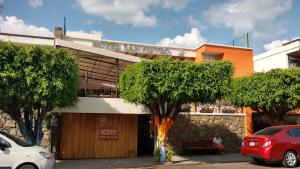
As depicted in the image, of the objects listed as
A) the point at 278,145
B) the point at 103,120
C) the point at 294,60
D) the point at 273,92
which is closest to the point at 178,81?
the point at 278,145

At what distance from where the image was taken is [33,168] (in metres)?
9.44

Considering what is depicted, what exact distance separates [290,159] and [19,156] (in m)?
9.81

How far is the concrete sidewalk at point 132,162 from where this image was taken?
520 inches

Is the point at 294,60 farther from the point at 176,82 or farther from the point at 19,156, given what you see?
the point at 19,156

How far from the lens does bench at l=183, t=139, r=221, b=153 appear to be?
16677 mm

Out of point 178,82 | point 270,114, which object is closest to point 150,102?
point 178,82

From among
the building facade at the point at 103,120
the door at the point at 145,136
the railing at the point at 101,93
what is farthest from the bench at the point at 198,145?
the railing at the point at 101,93

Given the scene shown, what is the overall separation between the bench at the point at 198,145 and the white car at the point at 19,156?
8.75 meters

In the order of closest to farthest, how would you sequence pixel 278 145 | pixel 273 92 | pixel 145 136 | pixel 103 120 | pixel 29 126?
pixel 278 145
pixel 29 126
pixel 273 92
pixel 103 120
pixel 145 136

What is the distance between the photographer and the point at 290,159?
12.1 meters

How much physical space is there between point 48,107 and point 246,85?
1042 centimetres

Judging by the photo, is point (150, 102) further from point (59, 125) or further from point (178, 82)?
point (59, 125)

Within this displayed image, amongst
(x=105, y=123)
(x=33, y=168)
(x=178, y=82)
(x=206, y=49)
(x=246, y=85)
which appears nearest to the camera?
(x=33, y=168)

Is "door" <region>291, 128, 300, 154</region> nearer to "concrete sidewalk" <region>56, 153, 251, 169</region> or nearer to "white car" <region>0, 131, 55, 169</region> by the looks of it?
"concrete sidewalk" <region>56, 153, 251, 169</region>
